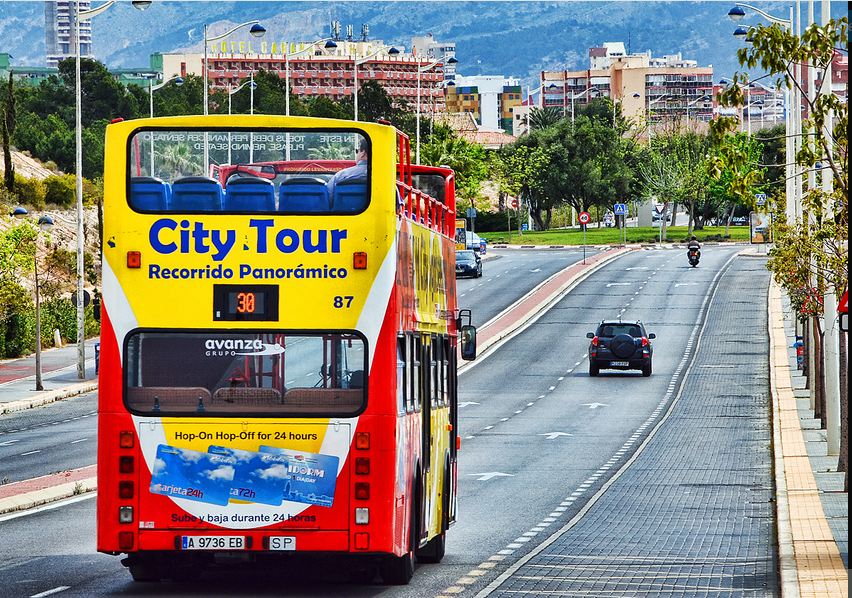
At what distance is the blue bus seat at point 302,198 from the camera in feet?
37.5

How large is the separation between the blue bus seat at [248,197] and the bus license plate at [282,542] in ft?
8.77

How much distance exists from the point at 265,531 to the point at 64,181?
69.8 meters

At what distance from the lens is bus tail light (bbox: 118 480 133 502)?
11148 millimetres

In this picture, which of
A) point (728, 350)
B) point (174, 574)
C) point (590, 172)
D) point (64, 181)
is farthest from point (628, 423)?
point (590, 172)

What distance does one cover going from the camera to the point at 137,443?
36.6 ft

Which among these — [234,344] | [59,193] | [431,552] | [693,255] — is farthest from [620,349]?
[59,193]

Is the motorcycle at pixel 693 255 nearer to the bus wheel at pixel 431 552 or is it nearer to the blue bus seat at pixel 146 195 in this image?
the bus wheel at pixel 431 552

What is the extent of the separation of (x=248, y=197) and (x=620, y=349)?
32530 millimetres

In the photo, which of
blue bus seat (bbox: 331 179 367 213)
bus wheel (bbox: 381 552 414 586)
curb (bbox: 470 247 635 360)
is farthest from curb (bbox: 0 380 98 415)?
blue bus seat (bbox: 331 179 367 213)

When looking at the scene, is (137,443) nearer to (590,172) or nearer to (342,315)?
(342,315)

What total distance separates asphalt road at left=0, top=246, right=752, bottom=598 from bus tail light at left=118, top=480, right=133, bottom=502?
1300mm

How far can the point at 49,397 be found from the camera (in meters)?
39.3

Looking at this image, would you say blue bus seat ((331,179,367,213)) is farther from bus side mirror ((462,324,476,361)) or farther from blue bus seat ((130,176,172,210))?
bus side mirror ((462,324,476,361))

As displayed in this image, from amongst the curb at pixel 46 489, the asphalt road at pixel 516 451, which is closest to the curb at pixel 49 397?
the asphalt road at pixel 516 451
